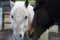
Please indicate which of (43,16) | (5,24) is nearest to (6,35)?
(5,24)

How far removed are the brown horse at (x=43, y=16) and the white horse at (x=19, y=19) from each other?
0.51ft

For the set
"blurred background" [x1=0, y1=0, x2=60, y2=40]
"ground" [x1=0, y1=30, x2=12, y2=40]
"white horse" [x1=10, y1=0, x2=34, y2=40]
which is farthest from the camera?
"blurred background" [x1=0, y1=0, x2=60, y2=40]

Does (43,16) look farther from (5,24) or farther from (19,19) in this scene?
(5,24)

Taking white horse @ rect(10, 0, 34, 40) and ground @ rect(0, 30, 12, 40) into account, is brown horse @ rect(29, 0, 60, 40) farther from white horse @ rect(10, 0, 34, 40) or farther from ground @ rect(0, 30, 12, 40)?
ground @ rect(0, 30, 12, 40)

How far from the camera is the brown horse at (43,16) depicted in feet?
12.3

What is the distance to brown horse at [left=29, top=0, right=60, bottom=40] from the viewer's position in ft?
12.3

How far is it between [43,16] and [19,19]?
17.5 inches

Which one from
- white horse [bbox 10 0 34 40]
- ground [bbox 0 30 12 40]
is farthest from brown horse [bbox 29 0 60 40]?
ground [bbox 0 30 12 40]

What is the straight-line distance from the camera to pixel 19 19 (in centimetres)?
370

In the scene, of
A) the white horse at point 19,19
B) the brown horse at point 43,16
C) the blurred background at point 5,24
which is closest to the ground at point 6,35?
the blurred background at point 5,24

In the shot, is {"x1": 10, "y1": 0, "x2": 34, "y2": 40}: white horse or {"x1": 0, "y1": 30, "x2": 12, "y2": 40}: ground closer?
{"x1": 10, "y1": 0, "x2": 34, "y2": 40}: white horse

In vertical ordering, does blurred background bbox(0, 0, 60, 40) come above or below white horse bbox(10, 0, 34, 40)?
below

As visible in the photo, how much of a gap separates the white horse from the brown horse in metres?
0.16

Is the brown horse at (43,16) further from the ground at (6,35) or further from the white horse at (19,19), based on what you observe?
the ground at (6,35)
